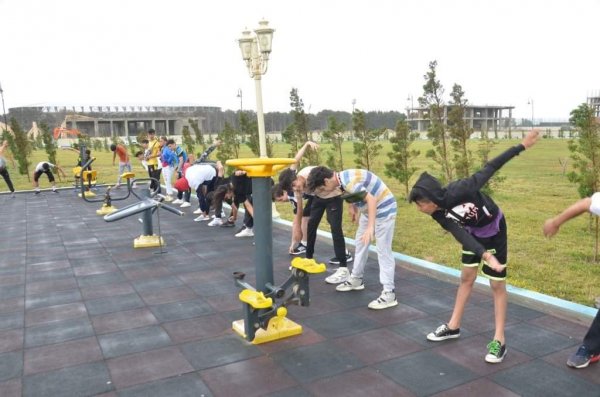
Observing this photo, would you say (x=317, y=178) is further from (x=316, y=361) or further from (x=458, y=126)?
(x=458, y=126)

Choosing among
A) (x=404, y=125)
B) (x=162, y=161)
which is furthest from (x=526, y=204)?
(x=162, y=161)

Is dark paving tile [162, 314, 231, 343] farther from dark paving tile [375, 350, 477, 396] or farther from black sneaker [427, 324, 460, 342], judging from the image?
black sneaker [427, 324, 460, 342]

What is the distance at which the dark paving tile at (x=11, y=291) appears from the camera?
17.8 ft

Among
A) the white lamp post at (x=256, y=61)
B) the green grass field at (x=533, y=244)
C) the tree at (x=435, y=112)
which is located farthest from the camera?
the tree at (x=435, y=112)

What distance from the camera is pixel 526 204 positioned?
12.1m

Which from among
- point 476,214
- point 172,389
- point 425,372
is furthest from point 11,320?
point 476,214

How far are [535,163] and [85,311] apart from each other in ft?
78.7

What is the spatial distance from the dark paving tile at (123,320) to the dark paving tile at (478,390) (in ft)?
8.55

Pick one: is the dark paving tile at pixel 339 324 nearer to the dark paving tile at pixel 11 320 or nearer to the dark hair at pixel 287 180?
the dark hair at pixel 287 180

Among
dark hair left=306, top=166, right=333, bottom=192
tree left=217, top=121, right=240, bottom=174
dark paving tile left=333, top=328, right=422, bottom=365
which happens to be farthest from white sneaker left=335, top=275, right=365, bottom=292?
A: tree left=217, top=121, right=240, bottom=174

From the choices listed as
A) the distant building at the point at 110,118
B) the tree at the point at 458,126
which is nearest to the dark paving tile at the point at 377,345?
the tree at the point at 458,126

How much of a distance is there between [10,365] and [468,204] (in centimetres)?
346

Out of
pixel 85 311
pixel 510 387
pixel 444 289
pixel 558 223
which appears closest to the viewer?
pixel 558 223

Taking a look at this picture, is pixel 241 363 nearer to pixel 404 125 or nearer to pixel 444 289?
pixel 444 289
